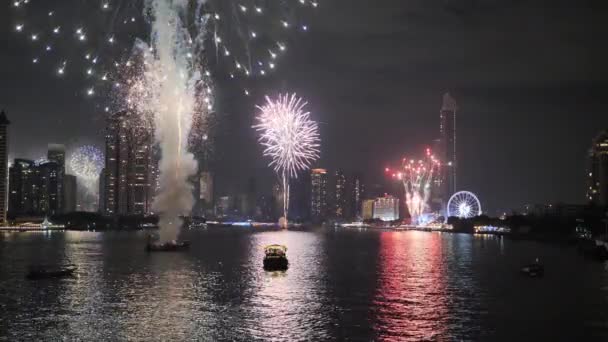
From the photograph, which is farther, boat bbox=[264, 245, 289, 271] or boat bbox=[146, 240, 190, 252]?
boat bbox=[146, 240, 190, 252]

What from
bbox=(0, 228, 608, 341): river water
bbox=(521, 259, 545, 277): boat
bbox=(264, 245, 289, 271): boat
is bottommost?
bbox=(0, 228, 608, 341): river water

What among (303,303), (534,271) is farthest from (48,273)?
(534,271)

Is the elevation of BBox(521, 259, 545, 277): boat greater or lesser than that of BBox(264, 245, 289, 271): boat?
lesser

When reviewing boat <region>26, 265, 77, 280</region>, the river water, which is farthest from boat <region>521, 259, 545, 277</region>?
boat <region>26, 265, 77, 280</region>

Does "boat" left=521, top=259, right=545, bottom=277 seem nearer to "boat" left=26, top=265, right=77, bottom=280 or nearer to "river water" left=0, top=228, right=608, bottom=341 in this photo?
"river water" left=0, top=228, right=608, bottom=341

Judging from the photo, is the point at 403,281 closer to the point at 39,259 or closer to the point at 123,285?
the point at 123,285

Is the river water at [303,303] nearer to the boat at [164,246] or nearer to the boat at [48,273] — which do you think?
the boat at [48,273]

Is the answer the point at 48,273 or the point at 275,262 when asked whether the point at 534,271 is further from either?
the point at 48,273

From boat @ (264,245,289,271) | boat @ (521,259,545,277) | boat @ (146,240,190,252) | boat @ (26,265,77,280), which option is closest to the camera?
boat @ (26,265,77,280)

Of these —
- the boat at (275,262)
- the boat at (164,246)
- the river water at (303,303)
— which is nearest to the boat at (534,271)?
the river water at (303,303)
